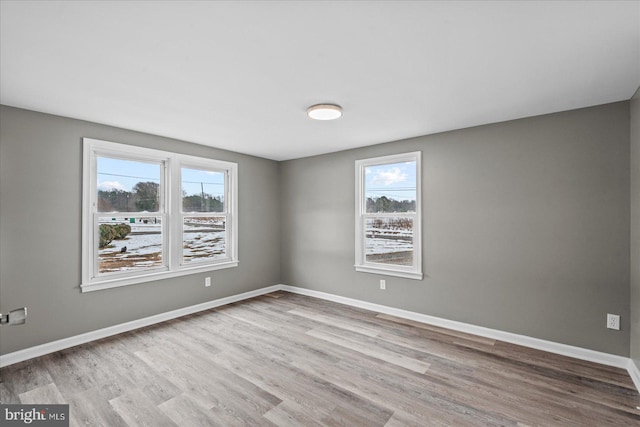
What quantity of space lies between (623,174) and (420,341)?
2474 mm

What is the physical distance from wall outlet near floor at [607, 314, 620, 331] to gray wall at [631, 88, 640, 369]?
101 millimetres

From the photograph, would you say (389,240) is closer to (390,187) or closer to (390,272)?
(390,272)

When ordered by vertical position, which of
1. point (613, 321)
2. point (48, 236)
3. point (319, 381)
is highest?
point (48, 236)

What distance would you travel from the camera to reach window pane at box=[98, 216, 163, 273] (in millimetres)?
3506

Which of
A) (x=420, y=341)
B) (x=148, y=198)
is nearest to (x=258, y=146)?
(x=148, y=198)

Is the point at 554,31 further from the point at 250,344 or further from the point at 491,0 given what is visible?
the point at 250,344

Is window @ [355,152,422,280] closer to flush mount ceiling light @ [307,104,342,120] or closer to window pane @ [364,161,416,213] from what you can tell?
window pane @ [364,161,416,213]

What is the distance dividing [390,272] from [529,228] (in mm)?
1729

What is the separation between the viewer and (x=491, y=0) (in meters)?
1.50

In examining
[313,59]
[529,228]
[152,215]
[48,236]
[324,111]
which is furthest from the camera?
[152,215]

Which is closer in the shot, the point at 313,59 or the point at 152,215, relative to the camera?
the point at 313,59

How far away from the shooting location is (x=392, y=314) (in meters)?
4.14

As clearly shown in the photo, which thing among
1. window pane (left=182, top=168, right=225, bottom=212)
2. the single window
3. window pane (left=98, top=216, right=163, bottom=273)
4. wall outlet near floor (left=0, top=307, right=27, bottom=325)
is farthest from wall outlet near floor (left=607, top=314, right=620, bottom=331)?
window pane (left=98, top=216, right=163, bottom=273)

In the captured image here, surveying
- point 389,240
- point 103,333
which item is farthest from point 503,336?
point 103,333
